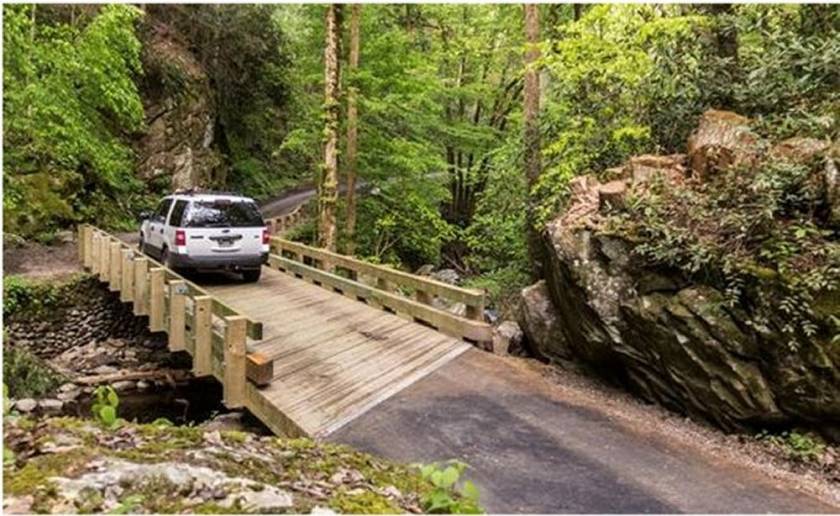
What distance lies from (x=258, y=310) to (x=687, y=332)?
697 centimetres

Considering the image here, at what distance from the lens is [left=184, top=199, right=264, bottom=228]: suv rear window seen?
35.2 ft

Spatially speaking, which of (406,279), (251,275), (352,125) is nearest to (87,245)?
(251,275)

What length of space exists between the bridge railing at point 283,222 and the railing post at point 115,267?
299 inches

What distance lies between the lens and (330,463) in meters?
4.20

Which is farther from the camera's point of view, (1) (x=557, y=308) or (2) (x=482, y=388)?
(1) (x=557, y=308)

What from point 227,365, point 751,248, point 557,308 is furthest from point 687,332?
point 227,365

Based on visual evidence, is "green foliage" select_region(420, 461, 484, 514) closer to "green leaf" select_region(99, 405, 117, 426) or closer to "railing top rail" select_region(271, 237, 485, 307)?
"green leaf" select_region(99, 405, 117, 426)

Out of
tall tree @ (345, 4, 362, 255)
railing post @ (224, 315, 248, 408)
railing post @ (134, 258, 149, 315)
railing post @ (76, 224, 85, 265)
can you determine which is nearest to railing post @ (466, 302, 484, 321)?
railing post @ (224, 315, 248, 408)

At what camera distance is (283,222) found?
21.6 meters

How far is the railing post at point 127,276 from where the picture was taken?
10.7 metres

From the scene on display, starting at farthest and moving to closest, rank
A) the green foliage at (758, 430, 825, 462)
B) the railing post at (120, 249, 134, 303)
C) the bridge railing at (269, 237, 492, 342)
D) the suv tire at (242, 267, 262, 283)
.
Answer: the suv tire at (242, 267, 262, 283)
the railing post at (120, 249, 134, 303)
the bridge railing at (269, 237, 492, 342)
the green foliage at (758, 430, 825, 462)

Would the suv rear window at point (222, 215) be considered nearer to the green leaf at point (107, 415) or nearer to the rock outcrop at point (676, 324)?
the rock outcrop at point (676, 324)

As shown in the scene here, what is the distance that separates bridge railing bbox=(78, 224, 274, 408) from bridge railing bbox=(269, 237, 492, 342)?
9.64ft

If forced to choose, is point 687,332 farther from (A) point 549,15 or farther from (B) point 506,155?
(A) point 549,15
